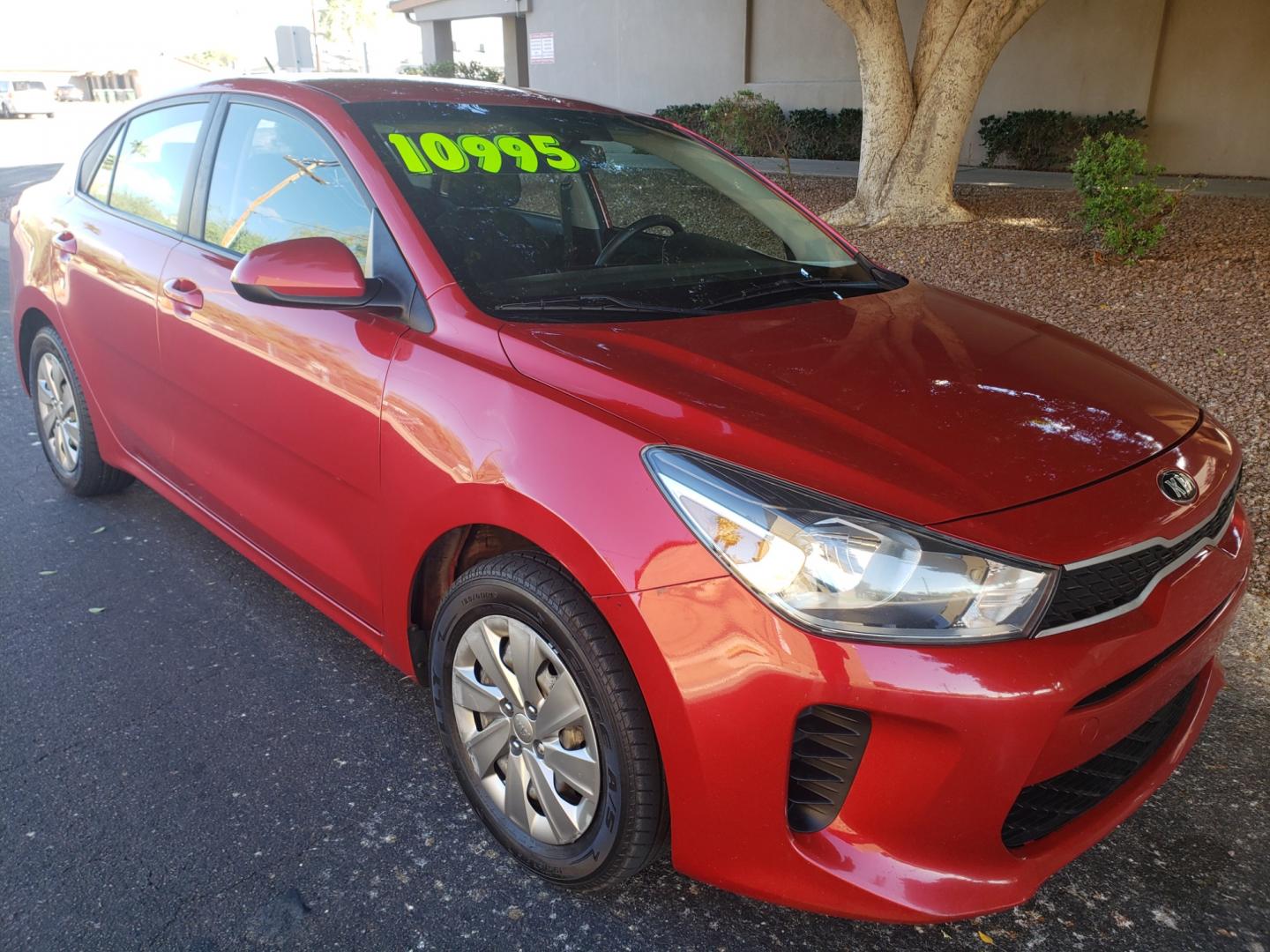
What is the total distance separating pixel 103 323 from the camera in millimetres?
3779

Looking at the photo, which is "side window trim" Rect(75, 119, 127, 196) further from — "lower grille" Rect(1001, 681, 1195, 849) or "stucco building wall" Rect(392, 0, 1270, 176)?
"stucco building wall" Rect(392, 0, 1270, 176)

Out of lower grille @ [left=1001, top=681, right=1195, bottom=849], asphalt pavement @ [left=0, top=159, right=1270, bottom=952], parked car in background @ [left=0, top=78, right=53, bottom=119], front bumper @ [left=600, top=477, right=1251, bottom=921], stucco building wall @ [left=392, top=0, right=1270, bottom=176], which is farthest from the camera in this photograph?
parked car in background @ [left=0, top=78, right=53, bottom=119]

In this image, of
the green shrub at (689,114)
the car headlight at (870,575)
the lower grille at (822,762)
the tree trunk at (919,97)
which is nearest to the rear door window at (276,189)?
the car headlight at (870,575)

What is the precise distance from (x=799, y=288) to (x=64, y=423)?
129 inches

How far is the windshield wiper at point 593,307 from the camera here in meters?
2.53

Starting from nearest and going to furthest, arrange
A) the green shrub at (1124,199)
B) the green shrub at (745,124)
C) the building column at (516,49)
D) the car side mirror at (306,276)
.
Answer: the car side mirror at (306,276) → the green shrub at (1124,199) → the green shrub at (745,124) → the building column at (516,49)

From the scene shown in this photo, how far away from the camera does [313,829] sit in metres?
2.50

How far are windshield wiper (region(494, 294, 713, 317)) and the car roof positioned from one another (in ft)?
3.02

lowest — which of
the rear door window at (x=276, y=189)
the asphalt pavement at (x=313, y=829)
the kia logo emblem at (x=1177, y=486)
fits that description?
the asphalt pavement at (x=313, y=829)

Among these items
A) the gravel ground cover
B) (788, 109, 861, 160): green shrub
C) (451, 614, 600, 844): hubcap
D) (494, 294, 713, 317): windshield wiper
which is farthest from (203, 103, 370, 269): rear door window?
(788, 109, 861, 160): green shrub

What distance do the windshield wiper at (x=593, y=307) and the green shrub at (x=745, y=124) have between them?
44.3 feet

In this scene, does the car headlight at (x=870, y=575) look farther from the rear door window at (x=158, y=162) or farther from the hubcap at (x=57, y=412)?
the hubcap at (x=57, y=412)

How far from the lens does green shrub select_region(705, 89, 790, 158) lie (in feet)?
51.4

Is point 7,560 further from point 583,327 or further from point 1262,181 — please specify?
point 1262,181
